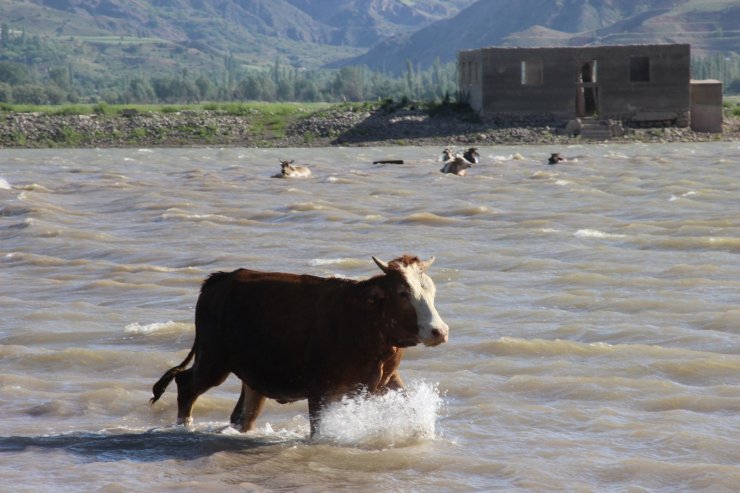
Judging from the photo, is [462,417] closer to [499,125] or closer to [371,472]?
[371,472]

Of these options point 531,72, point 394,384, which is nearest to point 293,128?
point 531,72

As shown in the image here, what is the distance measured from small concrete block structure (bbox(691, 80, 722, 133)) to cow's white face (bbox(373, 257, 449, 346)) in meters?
57.9

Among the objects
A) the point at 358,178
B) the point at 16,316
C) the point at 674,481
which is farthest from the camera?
the point at 358,178

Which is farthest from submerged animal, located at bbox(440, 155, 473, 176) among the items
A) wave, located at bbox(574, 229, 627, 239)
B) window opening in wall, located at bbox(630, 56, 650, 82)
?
window opening in wall, located at bbox(630, 56, 650, 82)

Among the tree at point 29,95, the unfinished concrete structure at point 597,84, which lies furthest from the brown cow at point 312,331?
the tree at point 29,95

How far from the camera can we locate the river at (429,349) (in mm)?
9195

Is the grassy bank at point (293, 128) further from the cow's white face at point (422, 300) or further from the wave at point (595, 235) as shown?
the cow's white face at point (422, 300)

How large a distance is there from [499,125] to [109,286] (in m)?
47.9

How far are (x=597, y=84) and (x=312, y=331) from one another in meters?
57.2

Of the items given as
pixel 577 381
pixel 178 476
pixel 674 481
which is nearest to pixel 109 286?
pixel 577 381

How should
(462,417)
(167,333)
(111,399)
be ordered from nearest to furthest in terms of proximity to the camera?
(462,417) → (111,399) → (167,333)

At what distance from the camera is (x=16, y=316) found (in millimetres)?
15531

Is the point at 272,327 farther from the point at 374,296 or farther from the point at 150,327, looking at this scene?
the point at 150,327

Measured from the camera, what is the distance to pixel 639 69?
65125 mm
